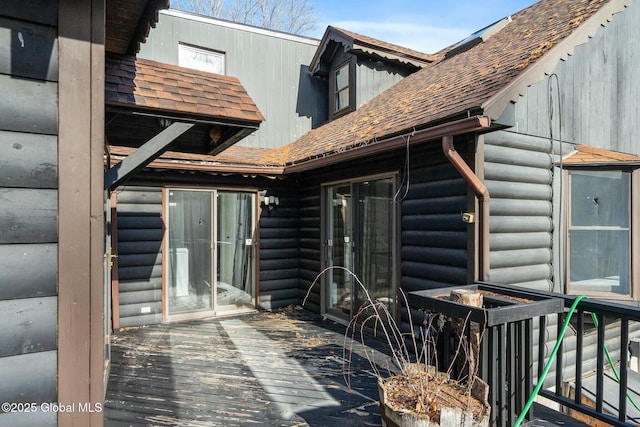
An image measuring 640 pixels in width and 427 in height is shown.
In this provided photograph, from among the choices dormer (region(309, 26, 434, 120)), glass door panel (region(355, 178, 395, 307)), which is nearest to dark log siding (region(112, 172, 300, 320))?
glass door panel (region(355, 178, 395, 307))

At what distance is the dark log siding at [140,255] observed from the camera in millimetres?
5344

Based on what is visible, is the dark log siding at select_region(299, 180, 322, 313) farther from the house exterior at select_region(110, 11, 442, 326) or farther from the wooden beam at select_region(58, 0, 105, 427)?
the wooden beam at select_region(58, 0, 105, 427)

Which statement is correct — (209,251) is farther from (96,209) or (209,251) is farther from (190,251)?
(96,209)

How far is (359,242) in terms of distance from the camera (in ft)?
16.9

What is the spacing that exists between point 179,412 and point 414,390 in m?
1.84

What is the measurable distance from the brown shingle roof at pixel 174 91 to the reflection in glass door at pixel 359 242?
7.14ft

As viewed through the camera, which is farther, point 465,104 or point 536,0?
point 536,0

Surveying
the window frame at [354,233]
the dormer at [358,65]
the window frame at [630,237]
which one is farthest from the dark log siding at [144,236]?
the window frame at [630,237]

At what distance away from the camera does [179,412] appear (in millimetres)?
2959

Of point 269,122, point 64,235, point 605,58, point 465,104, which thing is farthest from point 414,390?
point 269,122

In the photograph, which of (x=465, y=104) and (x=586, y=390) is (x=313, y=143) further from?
(x=586, y=390)

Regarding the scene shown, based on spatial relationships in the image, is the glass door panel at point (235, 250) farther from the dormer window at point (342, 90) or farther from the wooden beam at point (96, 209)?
the wooden beam at point (96, 209)

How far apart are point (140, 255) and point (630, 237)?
594 centimetres

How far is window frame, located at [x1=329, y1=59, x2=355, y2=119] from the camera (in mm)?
6875
